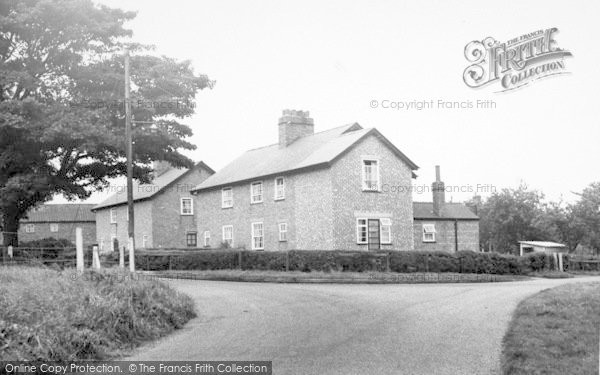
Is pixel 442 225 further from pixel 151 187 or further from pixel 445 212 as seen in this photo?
pixel 151 187

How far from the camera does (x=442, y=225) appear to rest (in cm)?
5131

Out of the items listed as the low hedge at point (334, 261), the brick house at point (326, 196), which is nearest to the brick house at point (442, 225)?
the brick house at point (326, 196)

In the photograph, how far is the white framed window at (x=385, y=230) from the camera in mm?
39156

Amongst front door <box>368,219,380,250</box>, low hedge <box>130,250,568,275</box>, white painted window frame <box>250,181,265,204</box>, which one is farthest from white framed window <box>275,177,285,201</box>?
low hedge <box>130,250,568,275</box>

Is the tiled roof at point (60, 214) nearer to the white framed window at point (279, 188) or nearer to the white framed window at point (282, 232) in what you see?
the white framed window at point (279, 188)

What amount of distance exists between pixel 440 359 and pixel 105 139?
941 inches

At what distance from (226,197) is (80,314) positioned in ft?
116

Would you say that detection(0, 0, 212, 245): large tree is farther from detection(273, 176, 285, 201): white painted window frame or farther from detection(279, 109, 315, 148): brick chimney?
detection(279, 109, 315, 148): brick chimney

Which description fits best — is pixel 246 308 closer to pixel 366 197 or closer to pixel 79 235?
pixel 79 235

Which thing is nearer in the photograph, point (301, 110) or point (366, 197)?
point (366, 197)

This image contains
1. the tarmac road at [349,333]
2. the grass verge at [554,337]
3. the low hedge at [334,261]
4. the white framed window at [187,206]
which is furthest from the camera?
the white framed window at [187,206]

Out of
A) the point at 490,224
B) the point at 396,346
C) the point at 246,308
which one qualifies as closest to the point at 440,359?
the point at 396,346

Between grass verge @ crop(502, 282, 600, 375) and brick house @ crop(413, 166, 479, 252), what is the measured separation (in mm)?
34487

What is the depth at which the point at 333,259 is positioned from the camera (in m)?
30.4
